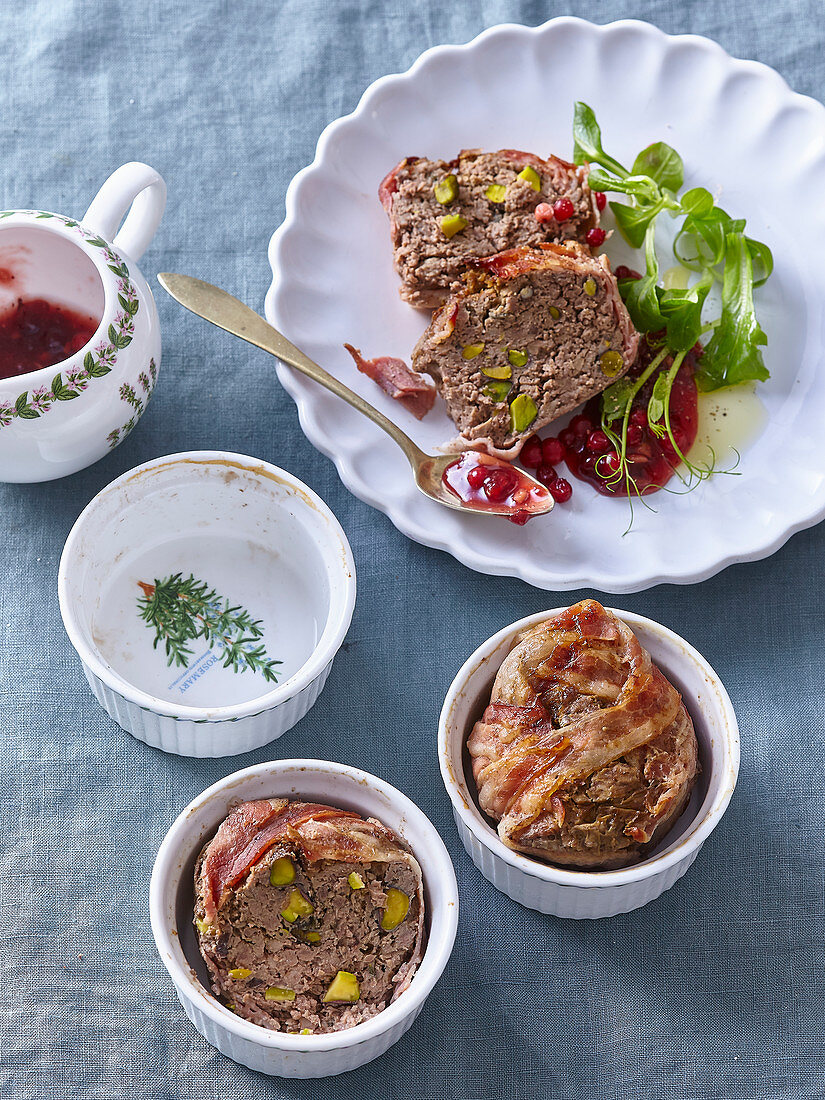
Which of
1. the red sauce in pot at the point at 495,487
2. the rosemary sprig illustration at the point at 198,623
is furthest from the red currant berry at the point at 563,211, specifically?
the rosemary sprig illustration at the point at 198,623

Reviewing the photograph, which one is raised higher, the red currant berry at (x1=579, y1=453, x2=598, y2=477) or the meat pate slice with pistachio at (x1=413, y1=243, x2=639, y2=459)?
the meat pate slice with pistachio at (x1=413, y1=243, x2=639, y2=459)

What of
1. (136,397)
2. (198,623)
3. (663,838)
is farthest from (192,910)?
(136,397)

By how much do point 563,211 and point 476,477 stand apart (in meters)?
0.70

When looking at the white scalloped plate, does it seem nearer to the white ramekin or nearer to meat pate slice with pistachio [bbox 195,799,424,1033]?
the white ramekin

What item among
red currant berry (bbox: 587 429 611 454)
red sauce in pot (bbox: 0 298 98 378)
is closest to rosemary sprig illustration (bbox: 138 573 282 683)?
red sauce in pot (bbox: 0 298 98 378)

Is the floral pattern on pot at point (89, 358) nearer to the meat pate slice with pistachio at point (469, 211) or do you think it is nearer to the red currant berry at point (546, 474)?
the meat pate slice with pistachio at point (469, 211)

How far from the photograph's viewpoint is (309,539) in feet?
8.50

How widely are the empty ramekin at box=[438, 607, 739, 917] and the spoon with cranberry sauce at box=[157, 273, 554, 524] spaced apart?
1.27ft

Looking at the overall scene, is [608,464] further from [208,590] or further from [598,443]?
[208,590]

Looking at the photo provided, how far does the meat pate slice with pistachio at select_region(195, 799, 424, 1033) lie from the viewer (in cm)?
217

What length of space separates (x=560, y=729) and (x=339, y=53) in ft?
6.68

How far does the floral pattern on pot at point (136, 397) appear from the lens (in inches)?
101

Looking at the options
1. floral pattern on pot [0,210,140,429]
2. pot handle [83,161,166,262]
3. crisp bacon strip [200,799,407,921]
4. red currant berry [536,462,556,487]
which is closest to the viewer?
crisp bacon strip [200,799,407,921]

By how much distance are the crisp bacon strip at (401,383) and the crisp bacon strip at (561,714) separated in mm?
715
